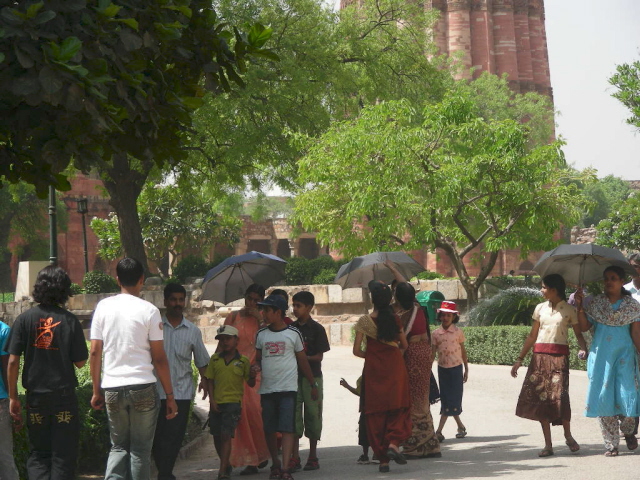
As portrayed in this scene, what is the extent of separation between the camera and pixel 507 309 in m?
19.1

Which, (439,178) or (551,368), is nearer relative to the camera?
(551,368)

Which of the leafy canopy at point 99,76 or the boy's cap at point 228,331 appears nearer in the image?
the leafy canopy at point 99,76

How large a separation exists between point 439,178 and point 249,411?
41.7 ft

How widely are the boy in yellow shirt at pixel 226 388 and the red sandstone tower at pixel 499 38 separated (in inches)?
1647

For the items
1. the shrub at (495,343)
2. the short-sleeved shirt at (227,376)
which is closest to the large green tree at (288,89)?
the shrub at (495,343)

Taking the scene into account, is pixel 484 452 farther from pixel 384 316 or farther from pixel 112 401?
pixel 112 401

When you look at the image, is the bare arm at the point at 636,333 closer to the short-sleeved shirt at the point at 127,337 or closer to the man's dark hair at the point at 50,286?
the short-sleeved shirt at the point at 127,337

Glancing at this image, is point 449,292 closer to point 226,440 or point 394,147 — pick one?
point 394,147

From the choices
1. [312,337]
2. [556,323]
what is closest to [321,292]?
[312,337]

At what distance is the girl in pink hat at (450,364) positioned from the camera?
9477 millimetres

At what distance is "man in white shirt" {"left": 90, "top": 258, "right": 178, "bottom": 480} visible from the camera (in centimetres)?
584

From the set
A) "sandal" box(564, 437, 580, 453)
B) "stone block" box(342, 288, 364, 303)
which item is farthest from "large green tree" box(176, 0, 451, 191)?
"sandal" box(564, 437, 580, 453)

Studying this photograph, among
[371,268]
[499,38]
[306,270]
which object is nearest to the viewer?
[371,268]

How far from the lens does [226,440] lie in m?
7.54
